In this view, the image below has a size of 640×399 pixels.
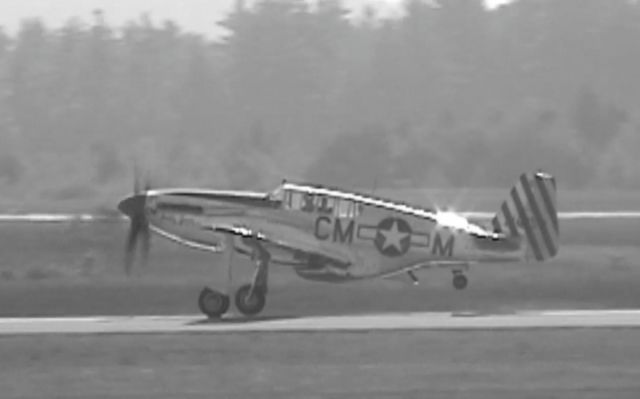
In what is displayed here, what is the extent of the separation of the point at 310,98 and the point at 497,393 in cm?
11158

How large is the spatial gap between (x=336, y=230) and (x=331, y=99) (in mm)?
99716

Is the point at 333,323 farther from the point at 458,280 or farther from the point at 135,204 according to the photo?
the point at 135,204

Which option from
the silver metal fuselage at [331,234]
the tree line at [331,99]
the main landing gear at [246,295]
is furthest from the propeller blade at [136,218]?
the tree line at [331,99]

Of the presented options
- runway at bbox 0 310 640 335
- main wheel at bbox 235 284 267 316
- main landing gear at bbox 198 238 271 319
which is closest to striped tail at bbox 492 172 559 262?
runway at bbox 0 310 640 335

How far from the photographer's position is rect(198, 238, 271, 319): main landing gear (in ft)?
113

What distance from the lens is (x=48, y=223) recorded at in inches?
2404

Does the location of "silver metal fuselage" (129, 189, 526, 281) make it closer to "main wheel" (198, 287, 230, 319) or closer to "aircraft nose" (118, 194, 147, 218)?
"aircraft nose" (118, 194, 147, 218)

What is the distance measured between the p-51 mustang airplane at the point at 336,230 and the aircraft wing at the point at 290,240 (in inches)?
0.8

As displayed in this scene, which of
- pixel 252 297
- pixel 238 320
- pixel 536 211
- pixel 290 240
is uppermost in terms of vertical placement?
pixel 536 211

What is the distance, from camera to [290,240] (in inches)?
1405

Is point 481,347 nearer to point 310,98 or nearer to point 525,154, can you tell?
point 525,154

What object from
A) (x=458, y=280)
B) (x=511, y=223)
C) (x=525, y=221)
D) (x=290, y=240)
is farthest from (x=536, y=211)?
(x=290, y=240)

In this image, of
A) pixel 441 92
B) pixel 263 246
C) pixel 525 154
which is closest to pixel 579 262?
pixel 263 246

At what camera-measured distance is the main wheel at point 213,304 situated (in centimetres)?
3441
